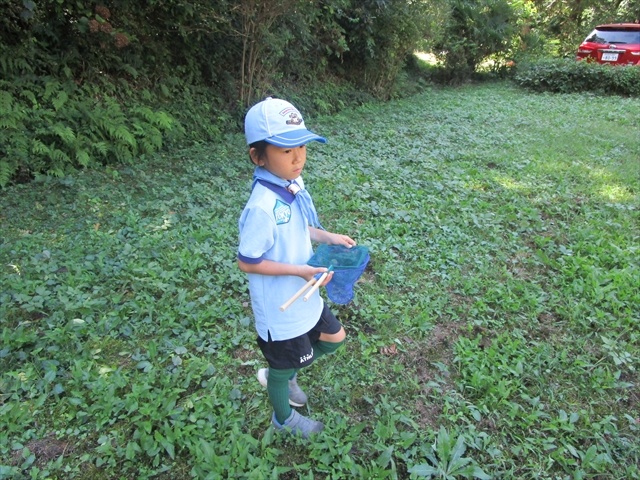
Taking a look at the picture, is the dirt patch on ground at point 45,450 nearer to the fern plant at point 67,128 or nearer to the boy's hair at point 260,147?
the boy's hair at point 260,147

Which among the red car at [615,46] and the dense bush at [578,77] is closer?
the dense bush at [578,77]

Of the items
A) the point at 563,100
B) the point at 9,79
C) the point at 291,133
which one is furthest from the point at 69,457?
the point at 563,100

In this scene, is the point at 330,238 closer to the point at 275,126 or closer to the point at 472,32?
the point at 275,126

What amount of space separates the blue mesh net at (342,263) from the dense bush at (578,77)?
12.0m

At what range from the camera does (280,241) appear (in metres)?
1.70

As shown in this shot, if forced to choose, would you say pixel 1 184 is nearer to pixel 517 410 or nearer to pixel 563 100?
pixel 517 410

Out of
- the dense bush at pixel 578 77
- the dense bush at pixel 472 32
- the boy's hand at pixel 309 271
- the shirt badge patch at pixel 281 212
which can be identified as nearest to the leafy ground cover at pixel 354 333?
the boy's hand at pixel 309 271

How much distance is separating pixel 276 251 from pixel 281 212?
0.54 ft

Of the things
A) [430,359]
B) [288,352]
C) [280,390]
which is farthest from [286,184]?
[430,359]

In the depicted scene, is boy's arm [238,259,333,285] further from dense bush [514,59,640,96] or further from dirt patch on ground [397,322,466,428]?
dense bush [514,59,640,96]

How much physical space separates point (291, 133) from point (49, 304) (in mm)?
2394

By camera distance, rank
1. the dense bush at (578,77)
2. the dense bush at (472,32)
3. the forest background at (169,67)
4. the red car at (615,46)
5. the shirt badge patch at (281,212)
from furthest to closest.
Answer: the dense bush at (472,32)
the red car at (615,46)
the dense bush at (578,77)
the forest background at (169,67)
the shirt badge patch at (281,212)

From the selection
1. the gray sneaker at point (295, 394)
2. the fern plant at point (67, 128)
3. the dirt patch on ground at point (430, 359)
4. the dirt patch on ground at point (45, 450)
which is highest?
the fern plant at point (67, 128)

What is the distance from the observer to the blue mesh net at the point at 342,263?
175 cm
